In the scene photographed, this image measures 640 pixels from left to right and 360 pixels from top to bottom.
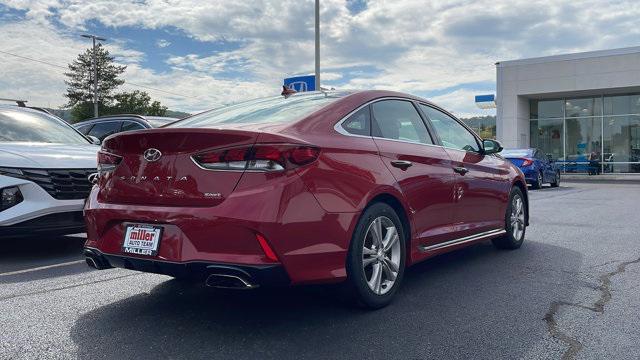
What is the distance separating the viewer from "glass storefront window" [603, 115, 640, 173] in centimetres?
2894

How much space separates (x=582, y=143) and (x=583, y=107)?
1875 mm

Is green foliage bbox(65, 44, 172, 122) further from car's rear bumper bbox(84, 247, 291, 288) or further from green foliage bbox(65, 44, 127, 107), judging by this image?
car's rear bumper bbox(84, 247, 291, 288)

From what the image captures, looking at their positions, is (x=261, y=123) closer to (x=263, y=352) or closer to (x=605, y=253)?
(x=263, y=352)

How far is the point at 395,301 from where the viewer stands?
4348 millimetres

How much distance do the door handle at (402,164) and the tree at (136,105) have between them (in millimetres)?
79476

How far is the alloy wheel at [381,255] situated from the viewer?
402 centimetres

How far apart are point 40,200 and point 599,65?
1099 inches

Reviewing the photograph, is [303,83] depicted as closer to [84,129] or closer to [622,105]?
[84,129]

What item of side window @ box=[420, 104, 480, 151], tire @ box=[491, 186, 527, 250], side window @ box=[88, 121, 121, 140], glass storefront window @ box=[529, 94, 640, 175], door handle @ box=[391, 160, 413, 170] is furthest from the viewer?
glass storefront window @ box=[529, 94, 640, 175]

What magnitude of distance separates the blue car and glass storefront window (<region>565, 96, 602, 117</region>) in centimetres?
1204

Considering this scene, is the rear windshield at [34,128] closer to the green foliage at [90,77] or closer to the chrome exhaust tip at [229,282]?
the chrome exhaust tip at [229,282]

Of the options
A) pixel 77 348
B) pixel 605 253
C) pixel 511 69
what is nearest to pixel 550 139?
pixel 511 69

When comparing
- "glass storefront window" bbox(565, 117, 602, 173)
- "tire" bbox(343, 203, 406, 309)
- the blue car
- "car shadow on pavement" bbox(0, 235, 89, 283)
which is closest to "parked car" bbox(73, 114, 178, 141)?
"car shadow on pavement" bbox(0, 235, 89, 283)

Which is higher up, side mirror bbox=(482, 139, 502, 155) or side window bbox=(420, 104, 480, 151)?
side window bbox=(420, 104, 480, 151)
